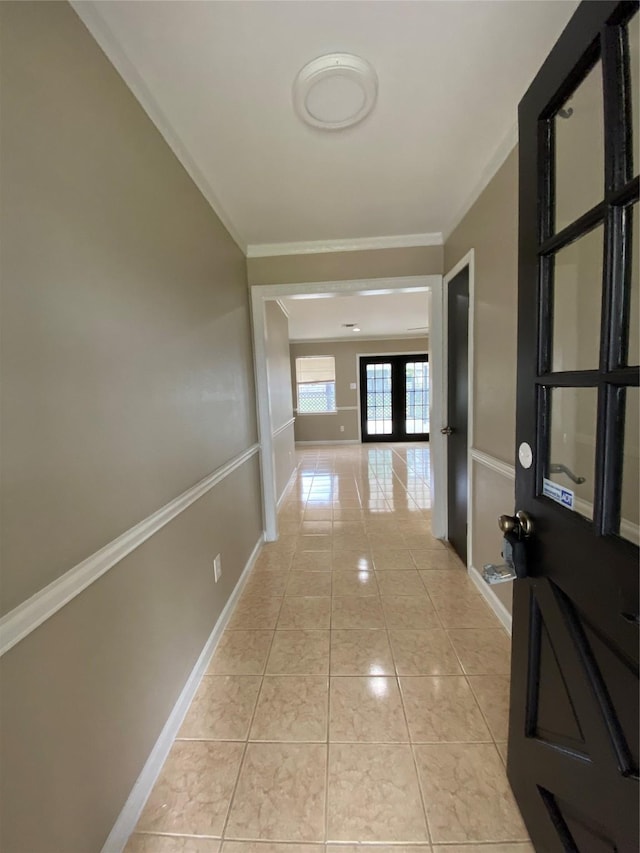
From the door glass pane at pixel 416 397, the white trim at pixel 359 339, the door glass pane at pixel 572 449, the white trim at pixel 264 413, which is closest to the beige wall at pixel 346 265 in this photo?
the white trim at pixel 264 413

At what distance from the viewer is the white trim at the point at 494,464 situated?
1.61m

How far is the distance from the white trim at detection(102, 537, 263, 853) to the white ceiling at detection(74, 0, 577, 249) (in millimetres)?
2265

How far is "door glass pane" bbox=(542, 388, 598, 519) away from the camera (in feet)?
2.50

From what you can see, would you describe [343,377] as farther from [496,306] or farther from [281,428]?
[496,306]

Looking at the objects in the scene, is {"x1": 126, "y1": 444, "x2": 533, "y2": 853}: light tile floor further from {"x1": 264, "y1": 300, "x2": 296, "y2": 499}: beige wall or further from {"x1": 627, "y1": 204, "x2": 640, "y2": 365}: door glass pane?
{"x1": 264, "y1": 300, "x2": 296, "y2": 499}: beige wall

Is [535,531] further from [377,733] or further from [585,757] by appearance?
[377,733]

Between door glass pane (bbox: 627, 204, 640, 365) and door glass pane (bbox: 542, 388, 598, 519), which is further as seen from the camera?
door glass pane (bbox: 542, 388, 598, 519)

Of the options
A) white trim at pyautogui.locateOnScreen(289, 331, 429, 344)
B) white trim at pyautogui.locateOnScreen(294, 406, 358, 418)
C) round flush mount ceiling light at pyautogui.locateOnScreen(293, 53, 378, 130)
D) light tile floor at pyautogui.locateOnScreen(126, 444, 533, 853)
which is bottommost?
light tile floor at pyautogui.locateOnScreen(126, 444, 533, 853)

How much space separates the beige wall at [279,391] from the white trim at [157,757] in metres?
2.04

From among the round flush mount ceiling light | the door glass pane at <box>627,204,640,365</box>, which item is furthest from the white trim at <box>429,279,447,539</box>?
the door glass pane at <box>627,204,640,365</box>

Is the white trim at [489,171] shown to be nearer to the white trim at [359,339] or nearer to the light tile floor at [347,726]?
the light tile floor at [347,726]

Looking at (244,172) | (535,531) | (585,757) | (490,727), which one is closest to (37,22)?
(244,172)

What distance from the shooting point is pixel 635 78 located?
577 millimetres

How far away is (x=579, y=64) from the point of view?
0.67m
